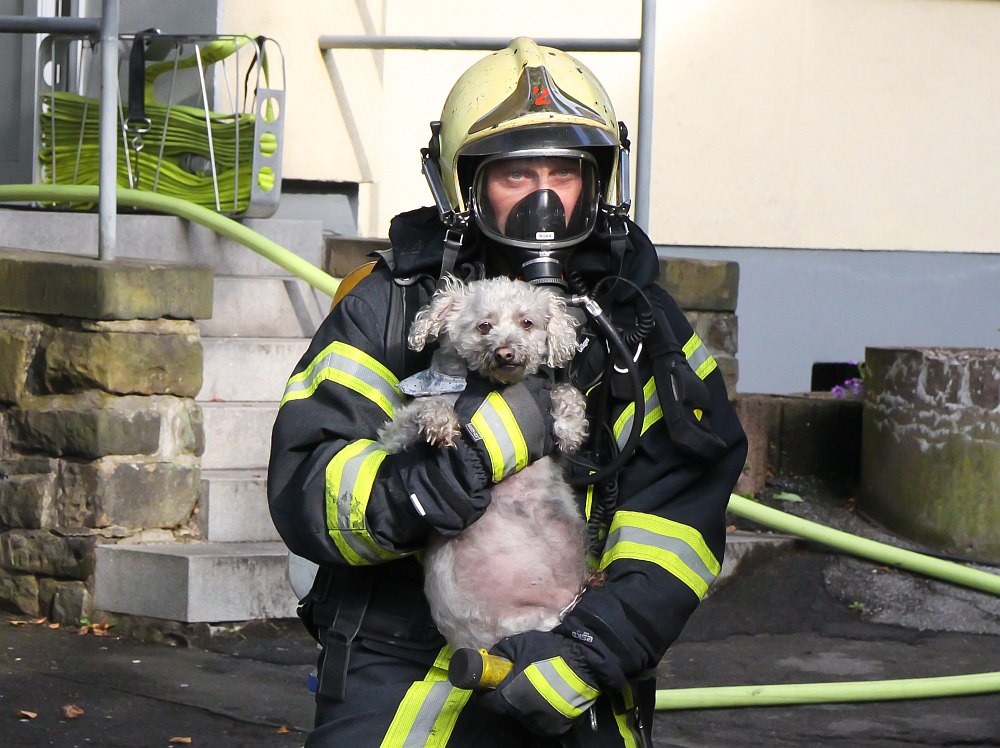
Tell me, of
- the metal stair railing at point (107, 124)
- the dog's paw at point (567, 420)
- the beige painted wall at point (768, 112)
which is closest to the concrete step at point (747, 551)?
the beige painted wall at point (768, 112)

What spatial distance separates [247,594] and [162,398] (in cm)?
86

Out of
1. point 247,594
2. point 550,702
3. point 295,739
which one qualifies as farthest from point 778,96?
point 550,702

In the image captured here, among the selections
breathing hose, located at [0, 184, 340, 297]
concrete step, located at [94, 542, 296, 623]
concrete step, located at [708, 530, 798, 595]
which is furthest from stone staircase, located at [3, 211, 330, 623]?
concrete step, located at [708, 530, 798, 595]

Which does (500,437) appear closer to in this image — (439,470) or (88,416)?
(439,470)

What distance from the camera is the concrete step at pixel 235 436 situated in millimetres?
5895

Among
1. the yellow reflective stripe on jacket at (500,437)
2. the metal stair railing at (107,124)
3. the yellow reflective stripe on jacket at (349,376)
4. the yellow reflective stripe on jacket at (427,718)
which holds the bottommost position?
the yellow reflective stripe on jacket at (427,718)

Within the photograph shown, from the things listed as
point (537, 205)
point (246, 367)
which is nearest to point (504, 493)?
point (537, 205)

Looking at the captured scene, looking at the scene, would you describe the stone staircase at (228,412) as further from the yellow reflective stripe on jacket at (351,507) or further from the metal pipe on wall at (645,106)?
the yellow reflective stripe on jacket at (351,507)

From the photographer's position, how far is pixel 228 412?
5.90 meters

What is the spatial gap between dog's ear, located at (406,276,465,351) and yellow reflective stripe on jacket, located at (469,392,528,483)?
163 millimetres

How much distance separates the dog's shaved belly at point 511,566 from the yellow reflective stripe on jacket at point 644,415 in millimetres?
150

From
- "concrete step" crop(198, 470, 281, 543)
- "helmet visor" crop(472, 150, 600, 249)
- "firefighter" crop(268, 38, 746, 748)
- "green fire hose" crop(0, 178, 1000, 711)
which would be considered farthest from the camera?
"concrete step" crop(198, 470, 281, 543)

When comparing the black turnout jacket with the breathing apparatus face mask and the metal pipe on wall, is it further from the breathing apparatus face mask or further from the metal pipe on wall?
the metal pipe on wall

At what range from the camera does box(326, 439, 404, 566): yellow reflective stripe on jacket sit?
2.46m
